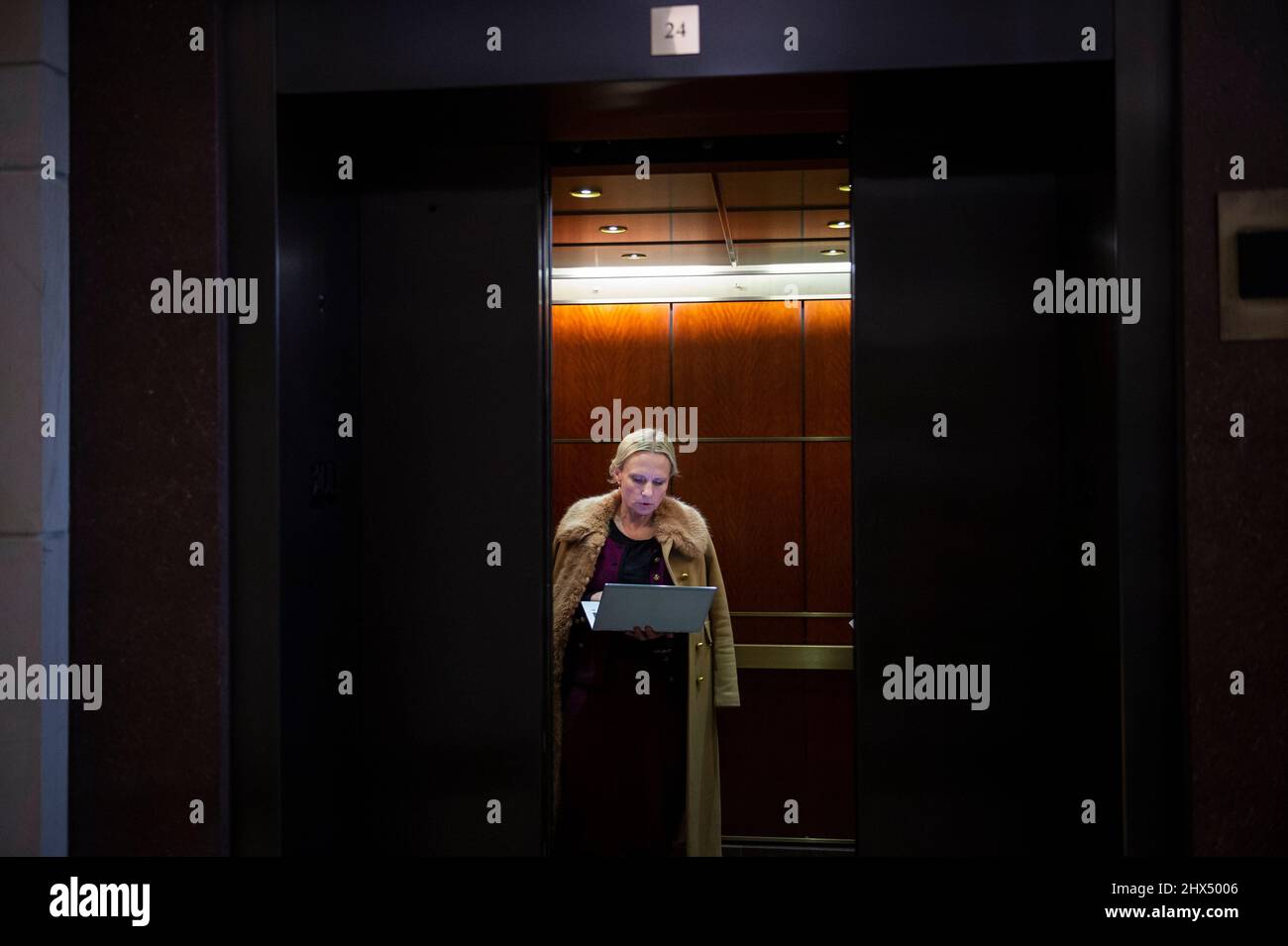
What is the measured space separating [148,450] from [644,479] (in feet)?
5.57

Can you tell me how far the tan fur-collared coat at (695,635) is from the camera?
3615 millimetres

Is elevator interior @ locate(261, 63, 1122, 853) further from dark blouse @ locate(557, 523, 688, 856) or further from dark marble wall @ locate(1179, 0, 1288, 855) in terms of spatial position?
dark blouse @ locate(557, 523, 688, 856)

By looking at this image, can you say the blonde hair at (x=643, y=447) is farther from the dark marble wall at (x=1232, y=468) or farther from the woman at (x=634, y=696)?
the dark marble wall at (x=1232, y=468)

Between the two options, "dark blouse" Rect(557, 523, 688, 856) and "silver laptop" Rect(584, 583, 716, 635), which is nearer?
"silver laptop" Rect(584, 583, 716, 635)

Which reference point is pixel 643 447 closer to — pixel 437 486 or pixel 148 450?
pixel 437 486

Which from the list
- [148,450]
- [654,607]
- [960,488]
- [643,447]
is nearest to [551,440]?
[654,607]

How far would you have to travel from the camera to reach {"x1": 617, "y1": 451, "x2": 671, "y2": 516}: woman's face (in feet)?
12.1

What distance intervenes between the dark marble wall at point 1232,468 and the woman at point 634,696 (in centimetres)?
172

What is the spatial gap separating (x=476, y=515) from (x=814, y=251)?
3119 millimetres

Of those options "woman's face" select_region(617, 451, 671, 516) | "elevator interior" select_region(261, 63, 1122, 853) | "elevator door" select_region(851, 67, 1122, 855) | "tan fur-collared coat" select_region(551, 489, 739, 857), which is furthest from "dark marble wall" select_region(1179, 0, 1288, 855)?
"woman's face" select_region(617, 451, 671, 516)

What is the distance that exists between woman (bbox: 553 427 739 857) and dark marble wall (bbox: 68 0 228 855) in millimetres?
1358

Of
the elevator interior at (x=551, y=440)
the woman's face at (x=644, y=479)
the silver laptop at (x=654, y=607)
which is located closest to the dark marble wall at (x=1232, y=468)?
the elevator interior at (x=551, y=440)

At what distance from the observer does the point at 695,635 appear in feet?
12.1
